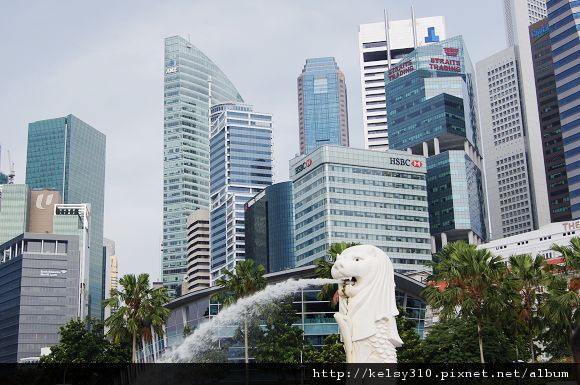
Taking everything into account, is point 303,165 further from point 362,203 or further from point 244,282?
point 244,282

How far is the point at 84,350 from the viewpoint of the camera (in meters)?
71.4

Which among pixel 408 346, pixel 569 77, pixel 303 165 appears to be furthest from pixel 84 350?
pixel 569 77

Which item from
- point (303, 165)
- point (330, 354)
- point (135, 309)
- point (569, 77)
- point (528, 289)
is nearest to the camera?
point (528, 289)

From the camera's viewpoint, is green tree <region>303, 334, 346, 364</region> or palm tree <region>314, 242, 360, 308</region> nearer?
green tree <region>303, 334, 346, 364</region>

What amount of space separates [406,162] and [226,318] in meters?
120

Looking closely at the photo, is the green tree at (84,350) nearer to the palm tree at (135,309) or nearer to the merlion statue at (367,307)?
the palm tree at (135,309)

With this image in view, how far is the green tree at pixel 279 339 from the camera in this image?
62.2m

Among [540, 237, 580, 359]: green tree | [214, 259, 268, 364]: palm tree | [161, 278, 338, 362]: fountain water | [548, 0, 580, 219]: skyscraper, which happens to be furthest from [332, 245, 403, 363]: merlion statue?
[548, 0, 580, 219]: skyscraper

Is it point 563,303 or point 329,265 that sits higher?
point 329,265

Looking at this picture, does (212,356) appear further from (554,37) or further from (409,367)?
(554,37)

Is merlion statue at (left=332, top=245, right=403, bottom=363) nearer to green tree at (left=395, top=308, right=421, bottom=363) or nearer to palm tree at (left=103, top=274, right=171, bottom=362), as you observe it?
green tree at (left=395, top=308, right=421, bottom=363)

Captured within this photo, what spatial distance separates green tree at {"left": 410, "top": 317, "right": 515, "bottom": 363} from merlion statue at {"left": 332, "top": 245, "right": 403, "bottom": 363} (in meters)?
24.3

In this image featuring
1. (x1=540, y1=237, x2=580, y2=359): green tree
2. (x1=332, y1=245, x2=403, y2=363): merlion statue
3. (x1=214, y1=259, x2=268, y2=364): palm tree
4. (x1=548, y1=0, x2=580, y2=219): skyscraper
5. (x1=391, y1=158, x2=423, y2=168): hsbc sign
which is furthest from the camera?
(x1=391, y1=158, x2=423, y2=168): hsbc sign

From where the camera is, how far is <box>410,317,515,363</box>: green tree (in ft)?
176
